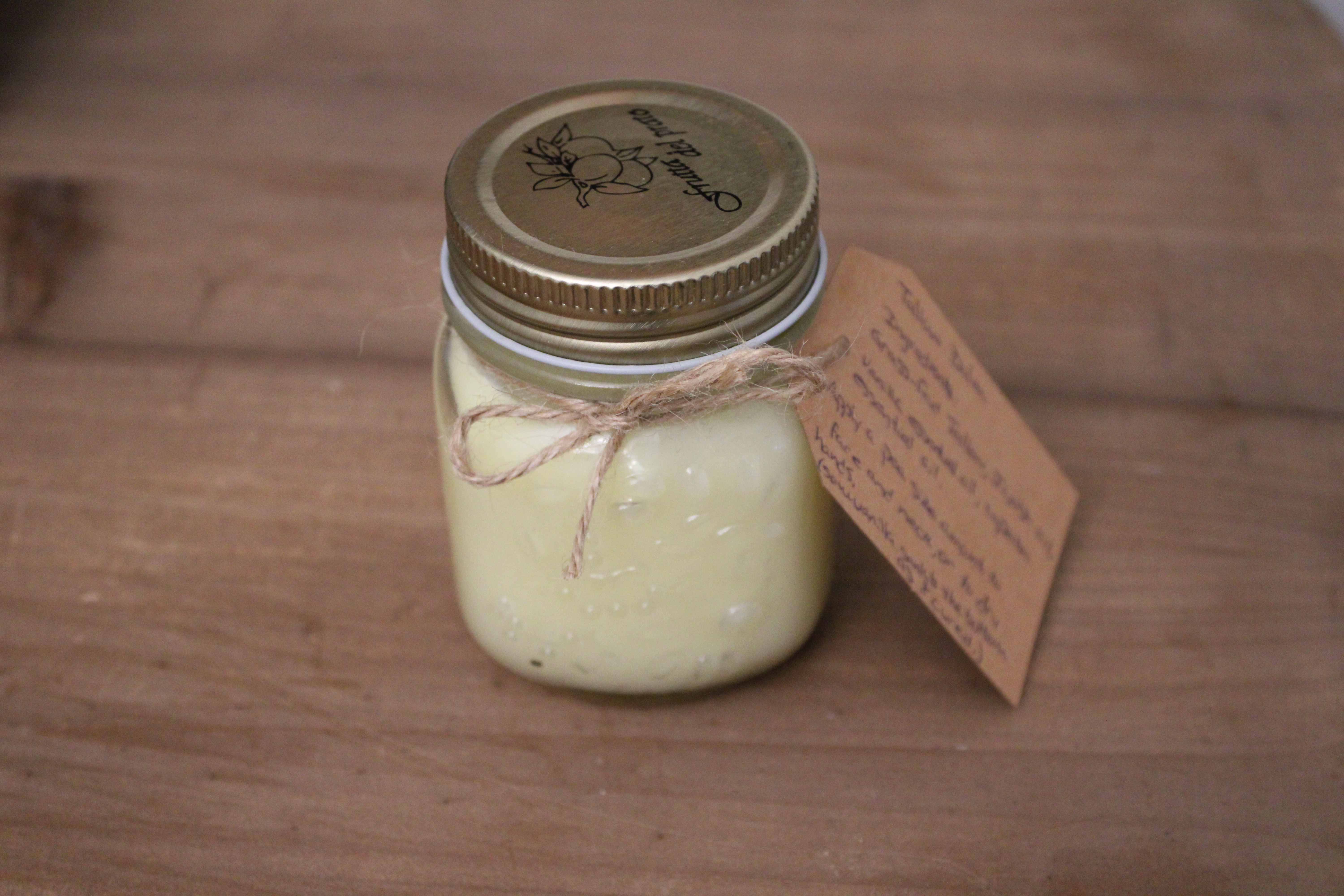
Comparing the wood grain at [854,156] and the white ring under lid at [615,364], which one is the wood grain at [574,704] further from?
the white ring under lid at [615,364]

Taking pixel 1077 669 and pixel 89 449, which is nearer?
pixel 1077 669

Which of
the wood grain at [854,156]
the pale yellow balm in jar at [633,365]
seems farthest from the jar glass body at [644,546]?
the wood grain at [854,156]

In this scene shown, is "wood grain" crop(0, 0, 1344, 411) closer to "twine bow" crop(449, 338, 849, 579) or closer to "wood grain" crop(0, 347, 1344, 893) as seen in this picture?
"wood grain" crop(0, 347, 1344, 893)

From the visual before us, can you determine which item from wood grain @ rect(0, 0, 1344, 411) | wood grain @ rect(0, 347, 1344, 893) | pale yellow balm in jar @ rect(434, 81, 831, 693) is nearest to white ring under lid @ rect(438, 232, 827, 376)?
pale yellow balm in jar @ rect(434, 81, 831, 693)

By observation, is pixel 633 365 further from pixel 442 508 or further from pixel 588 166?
pixel 442 508

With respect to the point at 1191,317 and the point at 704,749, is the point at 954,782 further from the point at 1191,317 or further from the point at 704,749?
the point at 1191,317

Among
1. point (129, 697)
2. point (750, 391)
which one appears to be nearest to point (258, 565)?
point (129, 697)
